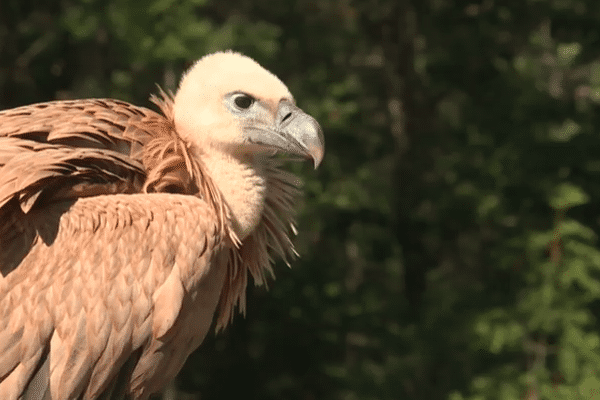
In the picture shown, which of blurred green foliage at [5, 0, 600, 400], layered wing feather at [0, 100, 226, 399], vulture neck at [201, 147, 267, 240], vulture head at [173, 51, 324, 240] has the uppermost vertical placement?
blurred green foliage at [5, 0, 600, 400]

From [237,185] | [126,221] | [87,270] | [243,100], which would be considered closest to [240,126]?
[243,100]

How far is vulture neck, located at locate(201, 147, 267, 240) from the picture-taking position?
415 cm

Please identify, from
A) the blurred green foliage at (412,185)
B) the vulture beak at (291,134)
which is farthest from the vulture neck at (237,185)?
the blurred green foliage at (412,185)

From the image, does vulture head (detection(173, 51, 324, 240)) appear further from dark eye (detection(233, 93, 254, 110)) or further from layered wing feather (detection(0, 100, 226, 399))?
layered wing feather (detection(0, 100, 226, 399))

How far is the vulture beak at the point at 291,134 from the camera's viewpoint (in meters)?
4.19

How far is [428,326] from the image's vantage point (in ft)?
33.3

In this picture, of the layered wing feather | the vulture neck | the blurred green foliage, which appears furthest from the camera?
the blurred green foliage

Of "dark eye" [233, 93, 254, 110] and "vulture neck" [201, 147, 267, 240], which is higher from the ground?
"dark eye" [233, 93, 254, 110]

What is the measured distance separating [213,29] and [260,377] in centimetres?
428

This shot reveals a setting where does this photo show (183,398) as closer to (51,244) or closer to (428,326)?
(428,326)

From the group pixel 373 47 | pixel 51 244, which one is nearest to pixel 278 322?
pixel 373 47

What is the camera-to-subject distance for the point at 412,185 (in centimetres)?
1204

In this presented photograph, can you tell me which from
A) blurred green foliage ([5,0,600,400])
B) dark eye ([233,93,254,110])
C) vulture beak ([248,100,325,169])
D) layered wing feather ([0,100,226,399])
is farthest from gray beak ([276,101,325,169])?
blurred green foliage ([5,0,600,400])

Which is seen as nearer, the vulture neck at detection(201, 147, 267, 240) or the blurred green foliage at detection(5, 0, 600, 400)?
the vulture neck at detection(201, 147, 267, 240)
